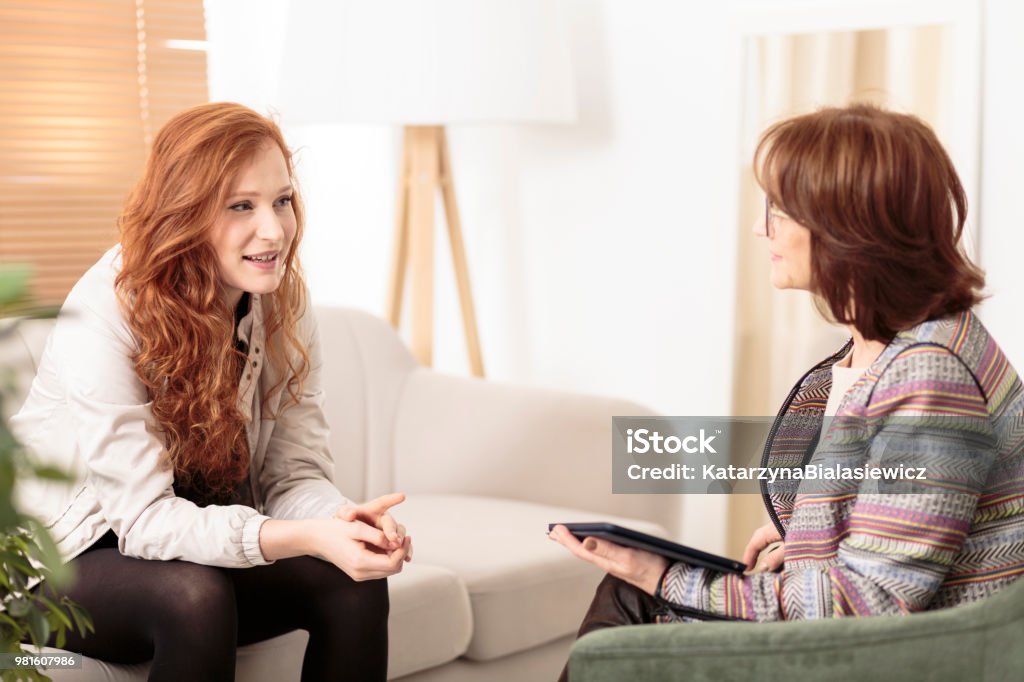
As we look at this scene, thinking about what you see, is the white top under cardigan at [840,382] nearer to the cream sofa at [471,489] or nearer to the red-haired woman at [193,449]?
the red-haired woman at [193,449]

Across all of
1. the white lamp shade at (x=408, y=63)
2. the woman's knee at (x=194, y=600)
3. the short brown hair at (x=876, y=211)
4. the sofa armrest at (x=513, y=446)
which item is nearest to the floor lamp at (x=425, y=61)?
the white lamp shade at (x=408, y=63)

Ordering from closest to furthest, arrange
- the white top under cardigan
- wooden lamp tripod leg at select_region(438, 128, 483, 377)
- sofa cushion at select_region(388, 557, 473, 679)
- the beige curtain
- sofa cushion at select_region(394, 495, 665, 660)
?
the white top under cardigan, sofa cushion at select_region(388, 557, 473, 679), sofa cushion at select_region(394, 495, 665, 660), the beige curtain, wooden lamp tripod leg at select_region(438, 128, 483, 377)

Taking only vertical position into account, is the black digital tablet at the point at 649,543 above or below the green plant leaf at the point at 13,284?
below

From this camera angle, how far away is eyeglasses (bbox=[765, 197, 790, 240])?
137 cm

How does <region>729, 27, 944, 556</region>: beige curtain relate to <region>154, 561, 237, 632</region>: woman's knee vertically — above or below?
above

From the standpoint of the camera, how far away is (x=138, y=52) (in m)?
3.25

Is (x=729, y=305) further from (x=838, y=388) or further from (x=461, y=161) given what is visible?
(x=838, y=388)

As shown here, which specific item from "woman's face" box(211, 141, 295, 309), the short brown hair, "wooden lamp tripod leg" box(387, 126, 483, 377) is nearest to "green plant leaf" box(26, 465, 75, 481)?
the short brown hair

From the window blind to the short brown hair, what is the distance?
2.22m

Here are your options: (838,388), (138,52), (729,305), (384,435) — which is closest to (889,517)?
(838,388)

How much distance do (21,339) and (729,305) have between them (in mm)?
1669

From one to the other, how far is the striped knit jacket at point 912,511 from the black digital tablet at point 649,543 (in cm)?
2

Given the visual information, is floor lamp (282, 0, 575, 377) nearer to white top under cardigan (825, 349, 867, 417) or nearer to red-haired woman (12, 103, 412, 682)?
red-haired woman (12, 103, 412, 682)

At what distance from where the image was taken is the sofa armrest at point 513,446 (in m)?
2.55
